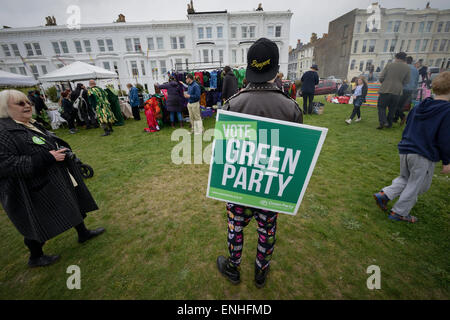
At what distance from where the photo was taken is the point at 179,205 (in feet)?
11.7

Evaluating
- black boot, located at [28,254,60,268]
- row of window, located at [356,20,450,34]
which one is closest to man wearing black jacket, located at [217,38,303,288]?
black boot, located at [28,254,60,268]

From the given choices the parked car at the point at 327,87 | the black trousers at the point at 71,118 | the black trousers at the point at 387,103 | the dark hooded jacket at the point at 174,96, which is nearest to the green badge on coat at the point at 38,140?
the dark hooded jacket at the point at 174,96

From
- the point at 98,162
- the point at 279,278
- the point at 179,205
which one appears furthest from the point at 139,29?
the point at 279,278

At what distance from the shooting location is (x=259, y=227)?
188cm

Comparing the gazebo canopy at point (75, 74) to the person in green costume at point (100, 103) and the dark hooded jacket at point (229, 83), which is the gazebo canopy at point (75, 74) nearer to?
the person in green costume at point (100, 103)

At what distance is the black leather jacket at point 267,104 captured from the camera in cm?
154

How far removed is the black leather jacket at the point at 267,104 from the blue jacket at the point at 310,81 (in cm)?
852

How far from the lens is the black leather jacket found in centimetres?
154

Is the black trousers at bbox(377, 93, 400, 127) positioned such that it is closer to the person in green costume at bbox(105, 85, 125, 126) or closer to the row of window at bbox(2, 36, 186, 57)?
the person in green costume at bbox(105, 85, 125, 126)

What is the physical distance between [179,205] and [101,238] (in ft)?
4.23

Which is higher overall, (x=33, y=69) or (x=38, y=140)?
(x=33, y=69)

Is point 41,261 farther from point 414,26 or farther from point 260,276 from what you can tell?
point 414,26

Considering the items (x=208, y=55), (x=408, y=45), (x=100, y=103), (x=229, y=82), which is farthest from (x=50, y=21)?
(x=408, y=45)

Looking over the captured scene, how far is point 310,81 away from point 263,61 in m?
8.58
